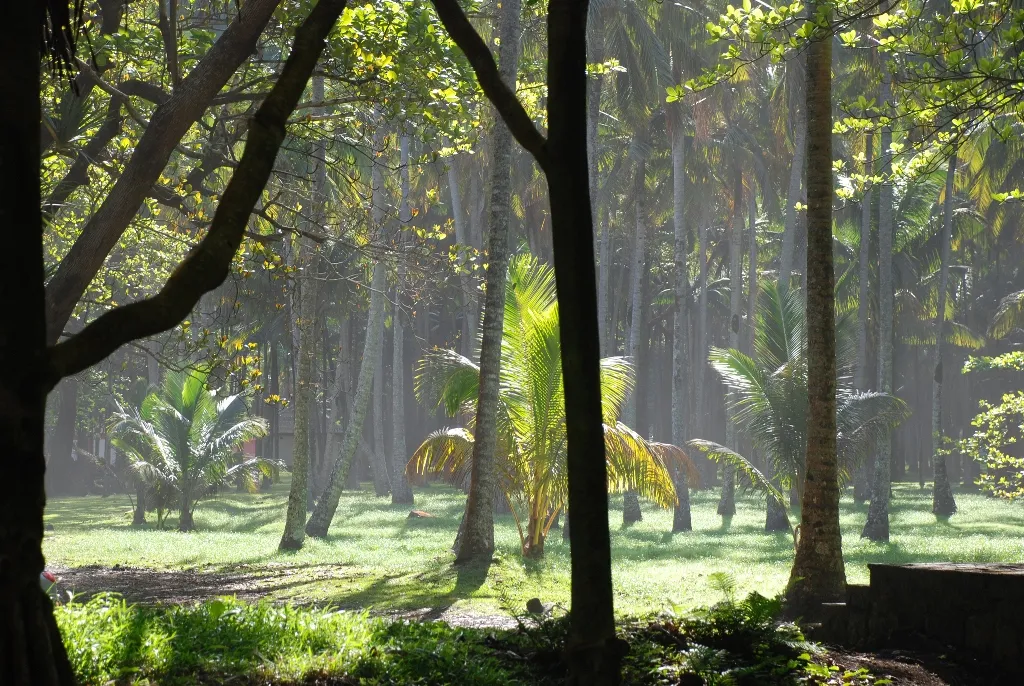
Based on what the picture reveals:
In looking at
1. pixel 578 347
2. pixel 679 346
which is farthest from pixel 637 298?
pixel 578 347

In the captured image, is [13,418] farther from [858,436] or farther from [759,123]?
[759,123]

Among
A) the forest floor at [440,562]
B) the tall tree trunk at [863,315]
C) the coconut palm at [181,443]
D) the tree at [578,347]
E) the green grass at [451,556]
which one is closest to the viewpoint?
the tree at [578,347]

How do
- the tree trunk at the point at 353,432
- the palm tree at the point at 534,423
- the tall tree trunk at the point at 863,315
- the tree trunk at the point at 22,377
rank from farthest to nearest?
the tall tree trunk at the point at 863,315, the tree trunk at the point at 353,432, the palm tree at the point at 534,423, the tree trunk at the point at 22,377

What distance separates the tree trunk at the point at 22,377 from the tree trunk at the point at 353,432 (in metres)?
18.9

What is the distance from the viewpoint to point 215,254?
3.75 m

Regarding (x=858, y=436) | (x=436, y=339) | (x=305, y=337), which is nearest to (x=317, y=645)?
(x=305, y=337)

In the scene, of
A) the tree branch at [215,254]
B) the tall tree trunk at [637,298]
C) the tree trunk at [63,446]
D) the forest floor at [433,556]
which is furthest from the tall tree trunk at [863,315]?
the tree trunk at [63,446]

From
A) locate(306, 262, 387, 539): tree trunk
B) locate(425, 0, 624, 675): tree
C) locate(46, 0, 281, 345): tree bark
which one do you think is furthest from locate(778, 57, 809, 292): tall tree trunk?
locate(425, 0, 624, 675): tree

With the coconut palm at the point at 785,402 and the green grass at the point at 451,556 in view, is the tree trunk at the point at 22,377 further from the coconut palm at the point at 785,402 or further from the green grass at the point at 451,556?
the coconut palm at the point at 785,402

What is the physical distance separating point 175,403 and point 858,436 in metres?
17.0

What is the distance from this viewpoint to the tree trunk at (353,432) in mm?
22328

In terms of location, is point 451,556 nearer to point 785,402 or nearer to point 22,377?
point 785,402

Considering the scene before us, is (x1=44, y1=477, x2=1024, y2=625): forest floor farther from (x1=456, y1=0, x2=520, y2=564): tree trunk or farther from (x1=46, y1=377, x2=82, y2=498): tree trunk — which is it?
(x1=46, y1=377, x2=82, y2=498): tree trunk

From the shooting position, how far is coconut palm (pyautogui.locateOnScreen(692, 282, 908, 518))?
2080cm
